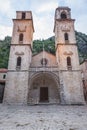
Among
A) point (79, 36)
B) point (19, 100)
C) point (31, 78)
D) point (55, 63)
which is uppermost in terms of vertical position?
point (79, 36)

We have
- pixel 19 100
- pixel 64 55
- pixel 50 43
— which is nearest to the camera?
pixel 19 100

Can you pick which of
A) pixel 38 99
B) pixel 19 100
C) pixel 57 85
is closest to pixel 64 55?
pixel 57 85

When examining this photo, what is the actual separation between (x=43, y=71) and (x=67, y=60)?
13.4 feet

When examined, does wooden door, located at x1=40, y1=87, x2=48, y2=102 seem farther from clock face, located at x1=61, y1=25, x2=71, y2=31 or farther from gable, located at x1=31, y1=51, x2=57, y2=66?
clock face, located at x1=61, y1=25, x2=71, y2=31

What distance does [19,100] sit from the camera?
18.7 m

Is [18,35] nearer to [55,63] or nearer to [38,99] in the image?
[55,63]

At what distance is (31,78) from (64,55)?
20.1ft

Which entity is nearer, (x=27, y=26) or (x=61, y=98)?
(x=61, y=98)

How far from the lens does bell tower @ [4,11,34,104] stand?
752 inches

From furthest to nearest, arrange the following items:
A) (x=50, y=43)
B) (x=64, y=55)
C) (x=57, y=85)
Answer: (x=50, y=43)
(x=64, y=55)
(x=57, y=85)

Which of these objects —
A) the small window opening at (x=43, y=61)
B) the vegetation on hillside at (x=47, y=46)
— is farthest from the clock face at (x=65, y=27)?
the vegetation on hillside at (x=47, y=46)

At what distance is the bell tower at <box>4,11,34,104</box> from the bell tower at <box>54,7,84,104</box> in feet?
15.8

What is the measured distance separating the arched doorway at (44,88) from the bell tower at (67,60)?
1.62 metres

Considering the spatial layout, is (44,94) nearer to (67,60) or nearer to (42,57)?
(42,57)
